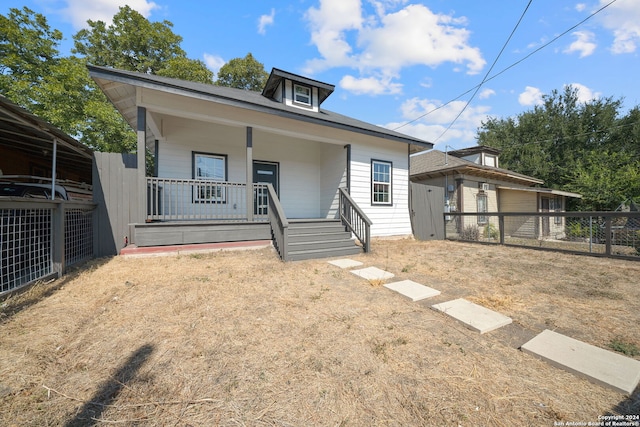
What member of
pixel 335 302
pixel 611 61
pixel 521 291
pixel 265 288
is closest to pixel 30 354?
pixel 265 288

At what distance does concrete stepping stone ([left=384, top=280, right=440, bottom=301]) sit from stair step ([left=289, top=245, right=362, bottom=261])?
2126 mm

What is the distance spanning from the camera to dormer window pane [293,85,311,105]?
8250 mm

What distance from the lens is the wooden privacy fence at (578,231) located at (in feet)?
19.6

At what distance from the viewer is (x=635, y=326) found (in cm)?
252

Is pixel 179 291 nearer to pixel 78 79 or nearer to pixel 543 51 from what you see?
pixel 543 51

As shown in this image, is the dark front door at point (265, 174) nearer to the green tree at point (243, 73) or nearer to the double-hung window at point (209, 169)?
the double-hung window at point (209, 169)

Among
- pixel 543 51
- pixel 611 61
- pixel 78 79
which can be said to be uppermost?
pixel 78 79

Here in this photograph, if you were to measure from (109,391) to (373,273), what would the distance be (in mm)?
3680

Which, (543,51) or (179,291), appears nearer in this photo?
(179,291)

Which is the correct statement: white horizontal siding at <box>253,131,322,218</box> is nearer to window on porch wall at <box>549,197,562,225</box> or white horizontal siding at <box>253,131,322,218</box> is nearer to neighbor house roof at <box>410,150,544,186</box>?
neighbor house roof at <box>410,150,544,186</box>

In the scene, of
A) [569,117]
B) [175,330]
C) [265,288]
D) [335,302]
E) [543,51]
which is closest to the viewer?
[175,330]

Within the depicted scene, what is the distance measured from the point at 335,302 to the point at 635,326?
3.09 m

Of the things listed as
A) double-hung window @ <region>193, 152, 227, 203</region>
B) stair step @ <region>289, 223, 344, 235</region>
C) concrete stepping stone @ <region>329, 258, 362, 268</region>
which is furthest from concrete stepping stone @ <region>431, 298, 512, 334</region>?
double-hung window @ <region>193, 152, 227, 203</region>

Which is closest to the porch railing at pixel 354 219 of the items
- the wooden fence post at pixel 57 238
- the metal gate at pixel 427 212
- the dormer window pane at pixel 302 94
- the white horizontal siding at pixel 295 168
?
the white horizontal siding at pixel 295 168
